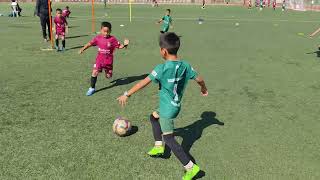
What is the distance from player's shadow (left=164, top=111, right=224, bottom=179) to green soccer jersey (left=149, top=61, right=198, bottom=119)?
3.63 feet

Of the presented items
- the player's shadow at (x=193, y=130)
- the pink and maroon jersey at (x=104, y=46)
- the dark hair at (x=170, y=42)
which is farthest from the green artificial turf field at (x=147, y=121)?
the dark hair at (x=170, y=42)

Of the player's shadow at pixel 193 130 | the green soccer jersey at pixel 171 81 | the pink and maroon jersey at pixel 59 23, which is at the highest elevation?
the pink and maroon jersey at pixel 59 23

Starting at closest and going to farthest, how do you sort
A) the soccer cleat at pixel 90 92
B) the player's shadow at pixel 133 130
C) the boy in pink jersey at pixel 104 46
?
the player's shadow at pixel 133 130 < the soccer cleat at pixel 90 92 < the boy in pink jersey at pixel 104 46

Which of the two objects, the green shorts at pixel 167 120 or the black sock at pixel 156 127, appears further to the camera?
the black sock at pixel 156 127

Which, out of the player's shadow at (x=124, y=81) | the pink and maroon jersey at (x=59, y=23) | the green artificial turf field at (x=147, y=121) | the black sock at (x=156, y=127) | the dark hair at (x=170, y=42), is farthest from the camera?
the pink and maroon jersey at (x=59, y=23)

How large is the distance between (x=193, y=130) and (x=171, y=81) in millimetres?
2193

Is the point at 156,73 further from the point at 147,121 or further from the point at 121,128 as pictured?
the point at 147,121

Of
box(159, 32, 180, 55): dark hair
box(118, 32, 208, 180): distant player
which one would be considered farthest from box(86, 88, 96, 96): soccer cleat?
box(159, 32, 180, 55): dark hair

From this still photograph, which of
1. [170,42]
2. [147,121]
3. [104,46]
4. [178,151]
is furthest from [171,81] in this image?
[104,46]

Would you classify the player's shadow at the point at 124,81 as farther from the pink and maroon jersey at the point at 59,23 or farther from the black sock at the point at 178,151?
the pink and maroon jersey at the point at 59,23

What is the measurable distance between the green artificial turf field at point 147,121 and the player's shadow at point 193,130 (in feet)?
0.07

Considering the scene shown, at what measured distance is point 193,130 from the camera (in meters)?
7.11

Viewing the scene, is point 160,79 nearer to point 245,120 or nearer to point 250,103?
point 245,120

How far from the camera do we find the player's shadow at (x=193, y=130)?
251 inches
